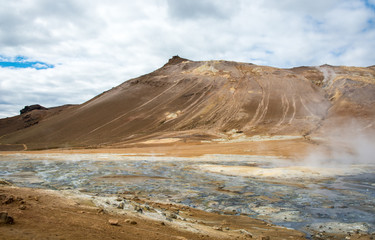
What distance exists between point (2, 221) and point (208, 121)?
158 ft

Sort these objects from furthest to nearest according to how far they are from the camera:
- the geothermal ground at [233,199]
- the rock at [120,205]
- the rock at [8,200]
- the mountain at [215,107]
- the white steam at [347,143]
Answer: the mountain at [215,107]
the white steam at [347,143]
the rock at [120,205]
the geothermal ground at [233,199]
the rock at [8,200]

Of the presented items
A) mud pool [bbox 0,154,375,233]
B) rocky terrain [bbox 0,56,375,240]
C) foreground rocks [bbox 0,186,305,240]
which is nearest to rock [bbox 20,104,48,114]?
rocky terrain [bbox 0,56,375,240]

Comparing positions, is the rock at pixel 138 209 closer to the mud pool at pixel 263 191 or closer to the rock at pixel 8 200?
the rock at pixel 8 200

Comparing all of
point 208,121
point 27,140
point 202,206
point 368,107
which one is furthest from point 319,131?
point 27,140

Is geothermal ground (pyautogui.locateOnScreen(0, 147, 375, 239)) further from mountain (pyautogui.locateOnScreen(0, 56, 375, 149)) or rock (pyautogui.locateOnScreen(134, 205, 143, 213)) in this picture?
mountain (pyautogui.locateOnScreen(0, 56, 375, 149))

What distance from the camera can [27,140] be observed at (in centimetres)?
5678

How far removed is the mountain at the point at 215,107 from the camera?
48184 mm

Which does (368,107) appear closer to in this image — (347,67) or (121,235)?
(347,67)

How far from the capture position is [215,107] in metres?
56.1

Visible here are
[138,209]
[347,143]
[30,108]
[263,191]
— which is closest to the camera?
[138,209]

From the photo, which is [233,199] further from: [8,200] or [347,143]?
[347,143]

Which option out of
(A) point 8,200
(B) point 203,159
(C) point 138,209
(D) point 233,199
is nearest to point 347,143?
(B) point 203,159

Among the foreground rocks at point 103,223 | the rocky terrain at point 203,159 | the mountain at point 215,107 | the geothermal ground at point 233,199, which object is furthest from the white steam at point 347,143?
the foreground rocks at point 103,223

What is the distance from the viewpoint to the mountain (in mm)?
48184
